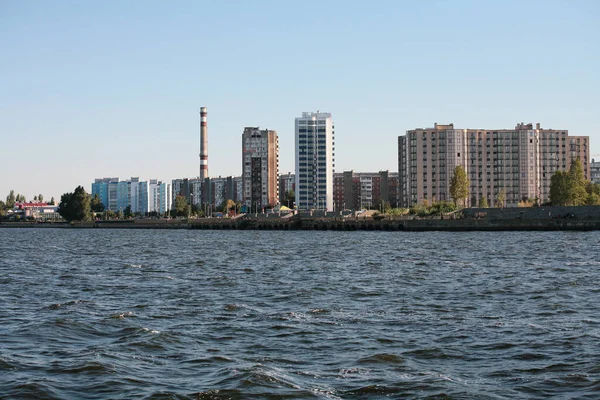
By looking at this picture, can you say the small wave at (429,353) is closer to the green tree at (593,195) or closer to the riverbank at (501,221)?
the riverbank at (501,221)

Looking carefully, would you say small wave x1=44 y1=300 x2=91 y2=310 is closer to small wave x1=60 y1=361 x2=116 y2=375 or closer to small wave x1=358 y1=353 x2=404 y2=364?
small wave x1=60 y1=361 x2=116 y2=375

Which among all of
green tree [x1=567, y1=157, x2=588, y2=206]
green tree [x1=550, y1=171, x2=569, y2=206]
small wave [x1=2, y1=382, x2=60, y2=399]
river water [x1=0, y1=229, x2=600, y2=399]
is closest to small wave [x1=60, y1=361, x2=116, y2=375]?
river water [x1=0, y1=229, x2=600, y2=399]

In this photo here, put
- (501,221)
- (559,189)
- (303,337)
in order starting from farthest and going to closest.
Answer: (559,189)
(501,221)
(303,337)

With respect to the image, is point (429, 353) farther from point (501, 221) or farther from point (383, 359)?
point (501, 221)

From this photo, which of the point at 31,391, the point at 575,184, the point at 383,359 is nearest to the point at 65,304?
the point at 31,391

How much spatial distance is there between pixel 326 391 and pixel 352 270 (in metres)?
35.6

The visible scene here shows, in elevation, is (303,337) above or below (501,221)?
below

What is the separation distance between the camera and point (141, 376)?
62.5 ft

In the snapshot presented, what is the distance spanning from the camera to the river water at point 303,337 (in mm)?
17969

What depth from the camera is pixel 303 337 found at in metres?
24.3

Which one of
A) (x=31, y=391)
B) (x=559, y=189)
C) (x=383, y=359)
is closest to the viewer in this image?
(x=31, y=391)

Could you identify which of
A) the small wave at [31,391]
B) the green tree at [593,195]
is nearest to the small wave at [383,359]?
the small wave at [31,391]

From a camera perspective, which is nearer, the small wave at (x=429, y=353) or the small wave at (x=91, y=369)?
the small wave at (x=91, y=369)

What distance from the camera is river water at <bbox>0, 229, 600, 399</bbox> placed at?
18.0 meters
